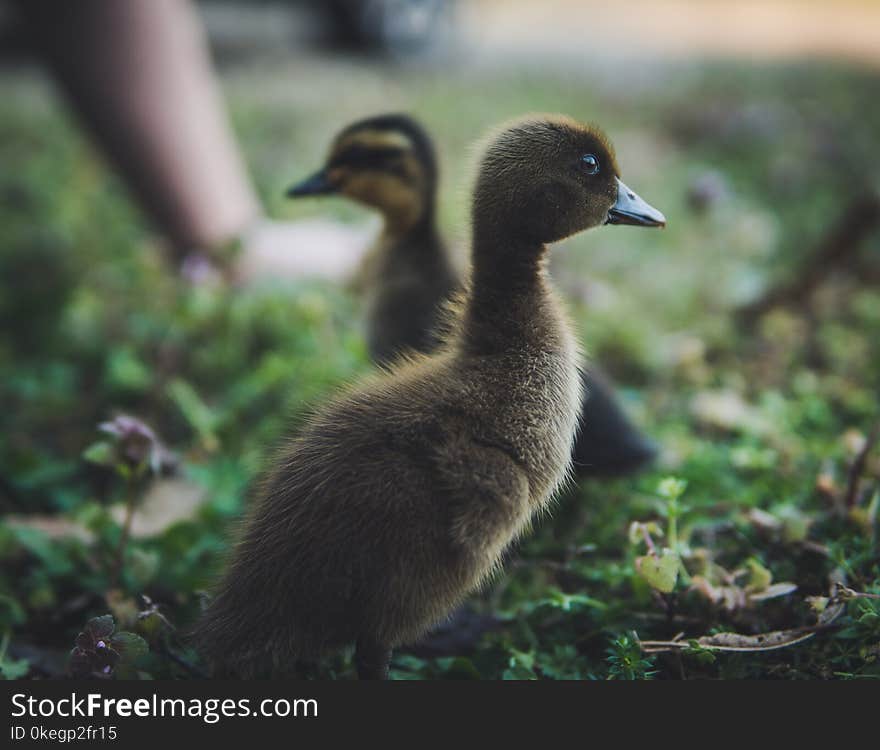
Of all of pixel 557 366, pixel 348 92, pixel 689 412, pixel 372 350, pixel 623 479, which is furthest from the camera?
pixel 348 92

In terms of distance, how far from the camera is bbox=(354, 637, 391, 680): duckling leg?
1.52m

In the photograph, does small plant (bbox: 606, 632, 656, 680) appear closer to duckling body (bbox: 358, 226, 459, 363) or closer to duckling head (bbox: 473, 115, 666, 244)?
duckling head (bbox: 473, 115, 666, 244)

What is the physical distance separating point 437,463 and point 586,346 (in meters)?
1.31

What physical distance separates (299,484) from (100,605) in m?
0.73

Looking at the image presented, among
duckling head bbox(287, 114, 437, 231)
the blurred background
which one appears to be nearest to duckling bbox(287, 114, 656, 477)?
duckling head bbox(287, 114, 437, 231)

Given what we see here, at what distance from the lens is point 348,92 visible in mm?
6449

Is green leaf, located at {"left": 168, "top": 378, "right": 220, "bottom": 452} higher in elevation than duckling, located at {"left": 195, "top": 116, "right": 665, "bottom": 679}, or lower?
lower

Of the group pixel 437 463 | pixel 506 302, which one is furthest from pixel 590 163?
pixel 437 463

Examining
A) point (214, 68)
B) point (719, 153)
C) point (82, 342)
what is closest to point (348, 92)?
point (214, 68)

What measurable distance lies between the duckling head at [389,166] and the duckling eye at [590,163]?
2.92 feet

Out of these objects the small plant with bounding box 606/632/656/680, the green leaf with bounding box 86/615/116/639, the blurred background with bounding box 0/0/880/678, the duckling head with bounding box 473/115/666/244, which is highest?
the duckling head with bounding box 473/115/666/244

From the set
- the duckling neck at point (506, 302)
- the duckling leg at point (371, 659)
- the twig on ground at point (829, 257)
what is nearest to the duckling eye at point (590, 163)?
the duckling neck at point (506, 302)

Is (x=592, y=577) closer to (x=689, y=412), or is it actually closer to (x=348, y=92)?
(x=689, y=412)

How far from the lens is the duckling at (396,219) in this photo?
2443 mm
